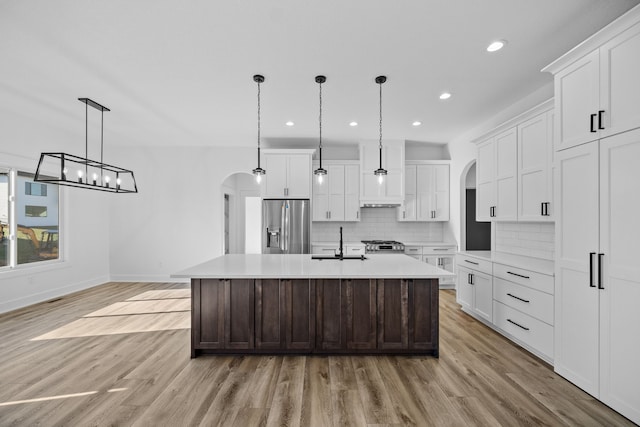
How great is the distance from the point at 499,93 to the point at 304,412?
13.3ft

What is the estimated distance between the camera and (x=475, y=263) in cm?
409

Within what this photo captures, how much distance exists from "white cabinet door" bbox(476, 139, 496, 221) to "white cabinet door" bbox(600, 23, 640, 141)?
176 centimetres

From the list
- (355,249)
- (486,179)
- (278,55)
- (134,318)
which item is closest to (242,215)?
(355,249)

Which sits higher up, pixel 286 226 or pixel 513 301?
pixel 286 226

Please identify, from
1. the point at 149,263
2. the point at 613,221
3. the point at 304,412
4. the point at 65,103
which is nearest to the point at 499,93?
the point at 613,221

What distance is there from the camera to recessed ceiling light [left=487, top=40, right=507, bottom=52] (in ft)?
8.77

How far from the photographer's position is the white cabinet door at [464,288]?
13.8 ft

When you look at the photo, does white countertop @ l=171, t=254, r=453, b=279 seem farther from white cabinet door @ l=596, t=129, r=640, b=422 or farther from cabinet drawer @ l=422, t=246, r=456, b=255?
cabinet drawer @ l=422, t=246, r=456, b=255

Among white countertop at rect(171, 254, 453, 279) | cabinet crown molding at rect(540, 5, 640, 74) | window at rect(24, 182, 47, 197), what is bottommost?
white countertop at rect(171, 254, 453, 279)

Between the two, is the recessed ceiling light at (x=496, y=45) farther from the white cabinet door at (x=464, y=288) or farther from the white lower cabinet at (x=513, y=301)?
the white cabinet door at (x=464, y=288)

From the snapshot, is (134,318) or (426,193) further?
(426,193)

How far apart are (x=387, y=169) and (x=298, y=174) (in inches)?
67.4

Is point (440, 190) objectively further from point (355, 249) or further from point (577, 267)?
point (577, 267)

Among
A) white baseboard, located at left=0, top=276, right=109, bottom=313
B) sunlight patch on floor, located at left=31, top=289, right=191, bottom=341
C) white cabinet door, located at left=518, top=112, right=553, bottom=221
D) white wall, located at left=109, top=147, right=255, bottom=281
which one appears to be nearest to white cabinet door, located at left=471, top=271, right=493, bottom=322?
white cabinet door, located at left=518, top=112, right=553, bottom=221
